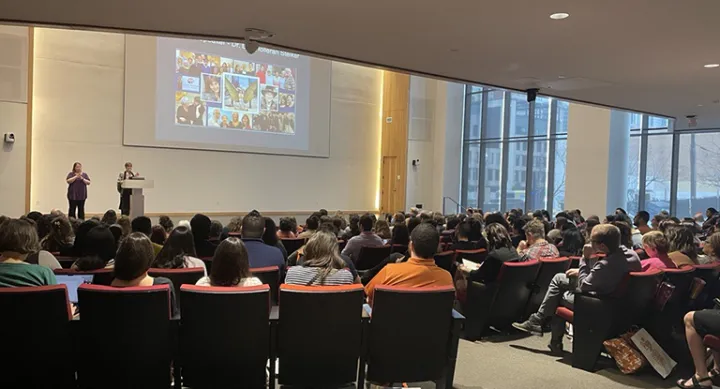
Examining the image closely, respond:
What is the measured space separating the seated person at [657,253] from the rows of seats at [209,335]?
91.4 inches

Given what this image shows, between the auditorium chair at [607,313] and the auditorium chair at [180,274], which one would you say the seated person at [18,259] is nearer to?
the auditorium chair at [180,274]

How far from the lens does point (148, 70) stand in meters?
12.2

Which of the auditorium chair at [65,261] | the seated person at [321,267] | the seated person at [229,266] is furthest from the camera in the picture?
the auditorium chair at [65,261]

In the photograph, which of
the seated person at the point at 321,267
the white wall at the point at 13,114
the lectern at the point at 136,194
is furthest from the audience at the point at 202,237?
the white wall at the point at 13,114

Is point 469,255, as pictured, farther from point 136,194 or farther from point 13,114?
point 13,114

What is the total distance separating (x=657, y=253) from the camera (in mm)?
4441

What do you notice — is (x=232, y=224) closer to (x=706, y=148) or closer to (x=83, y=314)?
(x=83, y=314)

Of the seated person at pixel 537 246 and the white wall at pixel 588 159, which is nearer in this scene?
the seated person at pixel 537 246

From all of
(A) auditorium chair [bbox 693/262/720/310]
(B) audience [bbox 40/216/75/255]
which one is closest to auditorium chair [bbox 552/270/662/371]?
(A) auditorium chair [bbox 693/262/720/310]

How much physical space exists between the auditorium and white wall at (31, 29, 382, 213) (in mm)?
49

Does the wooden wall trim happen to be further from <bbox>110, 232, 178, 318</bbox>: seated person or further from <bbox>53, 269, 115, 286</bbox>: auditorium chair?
<bbox>110, 232, 178, 318</bbox>: seated person

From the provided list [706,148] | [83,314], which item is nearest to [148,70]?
[83,314]

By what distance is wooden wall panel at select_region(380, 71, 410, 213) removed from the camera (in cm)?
1656

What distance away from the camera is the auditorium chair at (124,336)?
2559 mm
